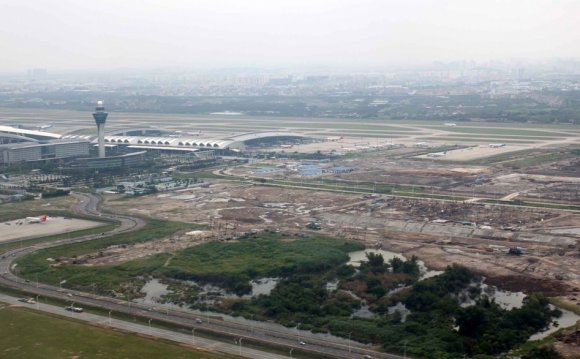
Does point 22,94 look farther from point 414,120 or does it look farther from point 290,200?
point 290,200

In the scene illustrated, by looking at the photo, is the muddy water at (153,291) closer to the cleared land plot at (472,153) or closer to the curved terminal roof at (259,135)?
the cleared land plot at (472,153)

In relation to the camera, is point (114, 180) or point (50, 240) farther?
point (114, 180)

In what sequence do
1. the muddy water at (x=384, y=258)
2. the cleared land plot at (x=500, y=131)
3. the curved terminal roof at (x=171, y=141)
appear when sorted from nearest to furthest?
the muddy water at (x=384, y=258)
the curved terminal roof at (x=171, y=141)
the cleared land plot at (x=500, y=131)

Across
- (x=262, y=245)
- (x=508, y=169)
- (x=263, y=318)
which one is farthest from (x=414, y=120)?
(x=263, y=318)

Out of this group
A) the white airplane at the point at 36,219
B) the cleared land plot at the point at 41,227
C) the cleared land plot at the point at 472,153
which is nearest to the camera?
the cleared land plot at the point at 41,227

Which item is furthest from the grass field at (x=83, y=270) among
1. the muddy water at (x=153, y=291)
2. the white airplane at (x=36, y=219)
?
the white airplane at (x=36, y=219)

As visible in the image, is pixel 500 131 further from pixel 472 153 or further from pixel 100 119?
pixel 100 119

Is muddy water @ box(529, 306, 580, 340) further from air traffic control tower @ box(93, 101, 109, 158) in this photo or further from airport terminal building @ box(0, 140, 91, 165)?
airport terminal building @ box(0, 140, 91, 165)

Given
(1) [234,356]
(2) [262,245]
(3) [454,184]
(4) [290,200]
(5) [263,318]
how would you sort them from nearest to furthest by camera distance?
1. (1) [234,356]
2. (5) [263,318]
3. (2) [262,245]
4. (4) [290,200]
5. (3) [454,184]
